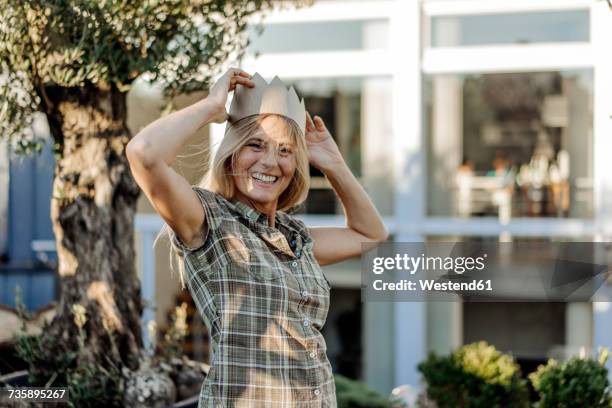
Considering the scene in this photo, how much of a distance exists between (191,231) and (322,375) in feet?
1.69

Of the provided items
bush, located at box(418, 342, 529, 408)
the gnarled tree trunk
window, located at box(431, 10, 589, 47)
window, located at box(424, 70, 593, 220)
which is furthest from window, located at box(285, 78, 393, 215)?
the gnarled tree trunk

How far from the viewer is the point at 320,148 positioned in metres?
2.58

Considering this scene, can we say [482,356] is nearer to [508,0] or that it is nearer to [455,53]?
[455,53]

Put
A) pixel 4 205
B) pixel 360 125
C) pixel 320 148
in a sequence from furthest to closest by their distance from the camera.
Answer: pixel 4 205 → pixel 360 125 → pixel 320 148

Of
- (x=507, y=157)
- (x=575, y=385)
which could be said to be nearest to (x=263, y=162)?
(x=575, y=385)

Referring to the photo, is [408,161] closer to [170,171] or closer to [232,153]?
[232,153]

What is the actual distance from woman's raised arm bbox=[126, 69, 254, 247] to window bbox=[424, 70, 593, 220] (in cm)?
381

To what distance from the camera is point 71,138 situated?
3.55 meters

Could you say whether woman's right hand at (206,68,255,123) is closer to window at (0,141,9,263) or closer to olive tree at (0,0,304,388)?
olive tree at (0,0,304,388)

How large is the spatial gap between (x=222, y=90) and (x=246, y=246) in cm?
40

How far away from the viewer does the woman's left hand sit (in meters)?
2.56

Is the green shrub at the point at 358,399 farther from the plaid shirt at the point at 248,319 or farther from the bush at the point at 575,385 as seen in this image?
the plaid shirt at the point at 248,319

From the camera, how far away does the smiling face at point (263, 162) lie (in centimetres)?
218

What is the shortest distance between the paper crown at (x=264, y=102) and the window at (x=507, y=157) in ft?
11.5
